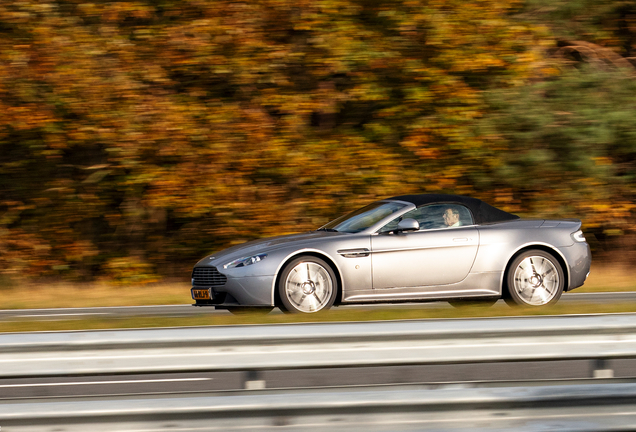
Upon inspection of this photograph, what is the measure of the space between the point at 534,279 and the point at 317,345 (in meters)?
4.94

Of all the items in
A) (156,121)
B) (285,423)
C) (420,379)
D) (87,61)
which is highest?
(87,61)

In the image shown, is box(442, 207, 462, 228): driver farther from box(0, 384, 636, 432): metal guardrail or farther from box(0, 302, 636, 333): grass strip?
box(0, 384, 636, 432): metal guardrail

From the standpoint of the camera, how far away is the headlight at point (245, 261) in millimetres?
8320

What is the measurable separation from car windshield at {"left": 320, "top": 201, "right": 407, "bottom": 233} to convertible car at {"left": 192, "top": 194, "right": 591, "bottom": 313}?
2 cm

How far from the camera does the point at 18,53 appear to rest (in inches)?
575

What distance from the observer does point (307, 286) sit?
8.35 metres

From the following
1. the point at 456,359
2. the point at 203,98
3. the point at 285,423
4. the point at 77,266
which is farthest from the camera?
the point at 77,266

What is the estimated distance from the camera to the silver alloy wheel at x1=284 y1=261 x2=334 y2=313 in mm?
8297

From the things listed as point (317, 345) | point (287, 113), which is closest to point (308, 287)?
point (317, 345)

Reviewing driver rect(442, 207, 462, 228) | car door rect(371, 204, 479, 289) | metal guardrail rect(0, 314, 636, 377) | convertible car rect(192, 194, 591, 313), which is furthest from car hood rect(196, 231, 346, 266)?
metal guardrail rect(0, 314, 636, 377)

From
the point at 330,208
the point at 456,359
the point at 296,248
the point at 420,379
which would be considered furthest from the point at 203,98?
the point at 456,359

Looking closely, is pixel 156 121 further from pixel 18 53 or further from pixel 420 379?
pixel 420 379

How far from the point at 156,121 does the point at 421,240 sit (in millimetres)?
7744

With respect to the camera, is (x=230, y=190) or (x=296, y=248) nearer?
(x=296, y=248)
